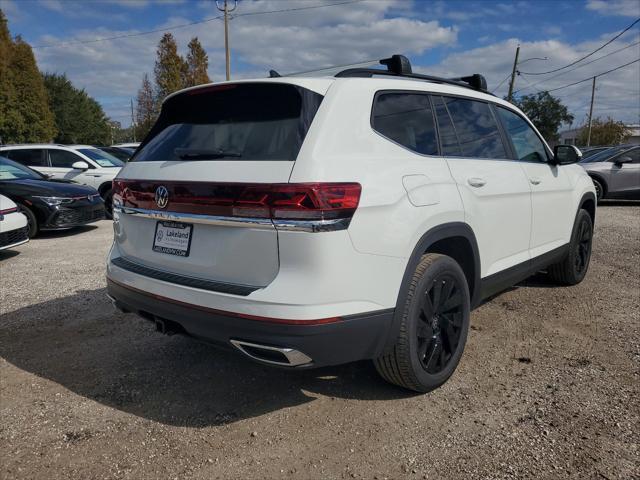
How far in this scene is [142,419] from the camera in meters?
2.82

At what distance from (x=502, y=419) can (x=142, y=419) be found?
2018 millimetres

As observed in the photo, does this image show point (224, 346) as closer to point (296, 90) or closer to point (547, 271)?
point (296, 90)

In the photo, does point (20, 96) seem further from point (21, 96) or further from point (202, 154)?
point (202, 154)

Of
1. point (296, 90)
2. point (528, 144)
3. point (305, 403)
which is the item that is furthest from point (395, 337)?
point (528, 144)

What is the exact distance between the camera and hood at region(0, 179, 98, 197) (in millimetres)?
8297

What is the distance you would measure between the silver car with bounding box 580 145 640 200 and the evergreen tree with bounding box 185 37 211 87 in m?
31.8

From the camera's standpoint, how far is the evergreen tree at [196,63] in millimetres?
38406

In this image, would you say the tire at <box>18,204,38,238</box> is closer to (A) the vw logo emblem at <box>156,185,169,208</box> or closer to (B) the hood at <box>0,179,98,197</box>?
(B) the hood at <box>0,179,98,197</box>

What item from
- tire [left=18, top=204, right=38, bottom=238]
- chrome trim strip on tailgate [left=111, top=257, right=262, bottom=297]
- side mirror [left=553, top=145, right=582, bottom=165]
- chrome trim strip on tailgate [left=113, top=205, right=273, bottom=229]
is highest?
side mirror [left=553, top=145, right=582, bottom=165]

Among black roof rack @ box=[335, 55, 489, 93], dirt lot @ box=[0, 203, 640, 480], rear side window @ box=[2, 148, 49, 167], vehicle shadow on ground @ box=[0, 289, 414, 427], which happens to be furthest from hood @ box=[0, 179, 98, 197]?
black roof rack @ box=[335, 55, 489, 93]

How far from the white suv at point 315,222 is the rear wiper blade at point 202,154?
13 mm

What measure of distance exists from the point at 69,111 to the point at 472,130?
50195 mm

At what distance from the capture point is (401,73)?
3205 millimetres

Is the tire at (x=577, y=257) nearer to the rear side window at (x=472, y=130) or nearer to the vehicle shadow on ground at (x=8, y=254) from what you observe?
the rear side window at (x=472, y=130)
